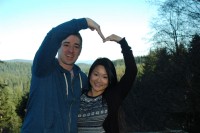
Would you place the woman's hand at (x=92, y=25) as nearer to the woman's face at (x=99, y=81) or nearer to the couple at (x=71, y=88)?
the couple at (x=71, y=88)

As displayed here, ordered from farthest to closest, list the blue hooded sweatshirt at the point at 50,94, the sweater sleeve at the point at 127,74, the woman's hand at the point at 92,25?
the sweater sleeve at the point at 127,74 → the woman's hand at the point at 92,25 → the blue hooded sweatshirt at the point at 50,94

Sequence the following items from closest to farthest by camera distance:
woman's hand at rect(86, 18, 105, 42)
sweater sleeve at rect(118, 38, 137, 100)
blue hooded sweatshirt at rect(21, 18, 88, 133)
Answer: blue hooded sweatshirt at rect(21, 18, 88, 133), woman's hand at rect(86, 18, 105, 42), sweater sleeve at rect(118, 38, 137, 100)

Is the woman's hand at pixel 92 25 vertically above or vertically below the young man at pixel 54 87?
above

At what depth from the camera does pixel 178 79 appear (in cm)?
1894

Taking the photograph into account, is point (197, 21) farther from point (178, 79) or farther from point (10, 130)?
point (10, 130)

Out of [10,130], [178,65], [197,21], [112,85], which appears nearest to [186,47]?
[178,65]

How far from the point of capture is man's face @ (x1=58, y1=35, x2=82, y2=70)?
3.49m

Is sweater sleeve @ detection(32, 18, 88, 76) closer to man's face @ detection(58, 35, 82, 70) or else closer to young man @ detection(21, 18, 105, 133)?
Answer: young man @ detection(21, 18, 105, 133)

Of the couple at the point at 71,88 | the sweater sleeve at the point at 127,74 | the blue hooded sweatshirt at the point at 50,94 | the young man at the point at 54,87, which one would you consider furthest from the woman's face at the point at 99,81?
the blue hooded sweatshirt at the point at 50,94

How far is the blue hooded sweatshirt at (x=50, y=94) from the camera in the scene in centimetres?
315

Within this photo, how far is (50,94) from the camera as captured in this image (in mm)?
3223

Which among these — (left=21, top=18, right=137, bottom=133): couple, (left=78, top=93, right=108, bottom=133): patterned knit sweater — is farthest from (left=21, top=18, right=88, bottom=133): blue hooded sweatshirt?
(left=78, top=93, right=108, bottom=133): patterned knit sweater

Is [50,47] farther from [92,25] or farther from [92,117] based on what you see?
[92,117]

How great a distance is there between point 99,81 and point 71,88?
424 mm
